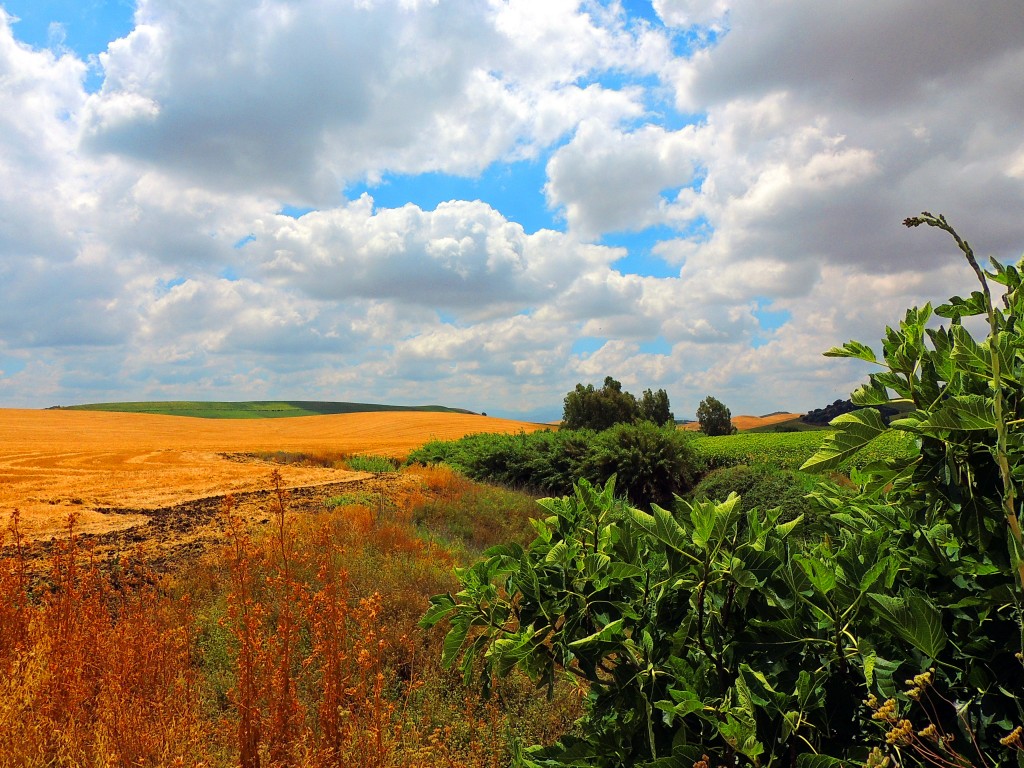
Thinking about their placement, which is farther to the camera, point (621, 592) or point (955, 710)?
point (621, 592)

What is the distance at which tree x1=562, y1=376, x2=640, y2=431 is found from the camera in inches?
1261

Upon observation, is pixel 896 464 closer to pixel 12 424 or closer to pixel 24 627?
pixel 24 627

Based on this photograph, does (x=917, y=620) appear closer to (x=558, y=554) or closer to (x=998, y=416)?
(x=998, y=416)

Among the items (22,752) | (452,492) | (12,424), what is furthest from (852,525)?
(12,424)

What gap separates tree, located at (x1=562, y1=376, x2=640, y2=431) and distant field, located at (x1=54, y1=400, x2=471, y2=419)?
36.9 meters

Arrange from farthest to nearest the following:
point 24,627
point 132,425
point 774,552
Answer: point 132,425 < point 24,627 < point 774,552

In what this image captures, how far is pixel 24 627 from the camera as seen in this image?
4430mm

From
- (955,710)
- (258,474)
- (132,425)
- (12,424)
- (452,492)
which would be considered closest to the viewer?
(955,710)

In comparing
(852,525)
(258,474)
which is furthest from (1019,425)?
(258,474)

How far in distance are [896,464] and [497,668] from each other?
3.90 ft

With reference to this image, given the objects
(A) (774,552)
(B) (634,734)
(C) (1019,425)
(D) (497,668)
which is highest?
(C) (1019,425)

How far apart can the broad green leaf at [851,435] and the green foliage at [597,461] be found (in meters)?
13.2

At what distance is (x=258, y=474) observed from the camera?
575 inches

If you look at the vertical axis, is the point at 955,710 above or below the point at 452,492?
above
